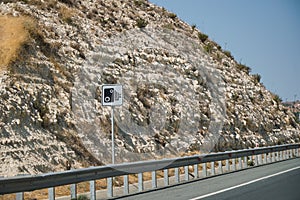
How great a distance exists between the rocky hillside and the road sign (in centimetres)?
308

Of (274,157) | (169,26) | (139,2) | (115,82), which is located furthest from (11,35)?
(139,2)

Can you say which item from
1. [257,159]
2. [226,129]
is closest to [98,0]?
[226,129]

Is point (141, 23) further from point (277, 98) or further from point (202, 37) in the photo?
point (277, 98)

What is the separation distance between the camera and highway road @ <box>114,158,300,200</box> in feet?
41.1

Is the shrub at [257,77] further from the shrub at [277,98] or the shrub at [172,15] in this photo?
the shrub at [172,15]

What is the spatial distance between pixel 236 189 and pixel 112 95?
4.81 meters

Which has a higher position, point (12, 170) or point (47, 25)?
point (47, 25)

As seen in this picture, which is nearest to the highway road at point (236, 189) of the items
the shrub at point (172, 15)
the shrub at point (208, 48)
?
the shrub at point (208, 48)

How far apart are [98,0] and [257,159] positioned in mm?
16575

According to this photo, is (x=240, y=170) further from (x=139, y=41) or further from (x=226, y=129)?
(x=139, y=41)

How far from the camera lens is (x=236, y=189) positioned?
1411 cm

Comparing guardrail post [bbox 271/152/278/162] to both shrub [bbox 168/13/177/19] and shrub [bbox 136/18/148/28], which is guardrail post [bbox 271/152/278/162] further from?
shrub [bbox 168/13/177/19]

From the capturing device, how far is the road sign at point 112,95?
15328mm

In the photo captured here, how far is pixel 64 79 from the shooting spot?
21.5 meters
